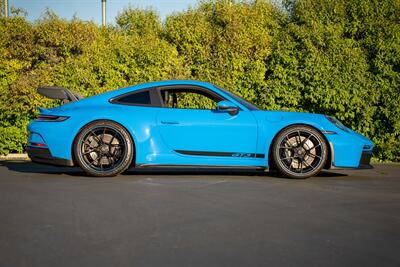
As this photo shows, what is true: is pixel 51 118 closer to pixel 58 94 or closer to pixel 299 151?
pixel 58 94

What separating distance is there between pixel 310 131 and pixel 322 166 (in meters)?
0.47

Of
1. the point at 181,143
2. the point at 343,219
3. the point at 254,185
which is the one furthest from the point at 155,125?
the point at 343,219

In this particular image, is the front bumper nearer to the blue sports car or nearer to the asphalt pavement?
the blue sports car

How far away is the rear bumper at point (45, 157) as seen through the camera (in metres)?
7.47

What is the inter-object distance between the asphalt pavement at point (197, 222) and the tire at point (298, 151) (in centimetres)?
31

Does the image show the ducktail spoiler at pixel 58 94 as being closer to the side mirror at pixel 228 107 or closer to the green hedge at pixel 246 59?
the side mirror at pixel 228 107

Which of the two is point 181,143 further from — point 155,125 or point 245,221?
point 245,221

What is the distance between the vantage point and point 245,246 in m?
3.78

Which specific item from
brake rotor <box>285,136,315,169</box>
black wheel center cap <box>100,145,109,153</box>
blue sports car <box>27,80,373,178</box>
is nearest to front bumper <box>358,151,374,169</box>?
blue sports car <box>27,80,373,178</box>

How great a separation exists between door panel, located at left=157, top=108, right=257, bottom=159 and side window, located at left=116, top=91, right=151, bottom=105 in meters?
0.49

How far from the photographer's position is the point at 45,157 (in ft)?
24.8

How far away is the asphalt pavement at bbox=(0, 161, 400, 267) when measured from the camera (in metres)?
3.54

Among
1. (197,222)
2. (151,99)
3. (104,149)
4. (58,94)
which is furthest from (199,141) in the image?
(197,222)

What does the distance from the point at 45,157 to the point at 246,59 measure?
5.28m
